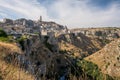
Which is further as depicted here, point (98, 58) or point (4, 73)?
point (98, 58)

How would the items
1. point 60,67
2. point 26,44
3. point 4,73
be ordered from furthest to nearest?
point 60,67 < point 26,44 < point 4,73

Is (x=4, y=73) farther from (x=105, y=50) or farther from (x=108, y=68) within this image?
(x=105, y=50)

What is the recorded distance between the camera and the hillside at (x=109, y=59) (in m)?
122

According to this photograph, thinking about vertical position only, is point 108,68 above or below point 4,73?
below

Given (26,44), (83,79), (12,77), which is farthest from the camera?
(26,44)

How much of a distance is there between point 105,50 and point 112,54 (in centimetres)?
1064

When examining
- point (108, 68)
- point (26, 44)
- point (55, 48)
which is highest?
point (26, 44)

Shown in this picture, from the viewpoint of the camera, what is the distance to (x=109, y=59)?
137m

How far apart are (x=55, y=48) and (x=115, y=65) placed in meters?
60.4

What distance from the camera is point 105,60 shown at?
137 metres

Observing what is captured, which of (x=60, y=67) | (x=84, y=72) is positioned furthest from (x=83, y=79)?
(x=60, y=67)

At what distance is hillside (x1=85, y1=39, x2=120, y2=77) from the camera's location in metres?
122

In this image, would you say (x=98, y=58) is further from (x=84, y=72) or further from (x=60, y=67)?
(x=84, y=72)

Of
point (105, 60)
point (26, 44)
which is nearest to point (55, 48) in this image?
point (26, 44)
